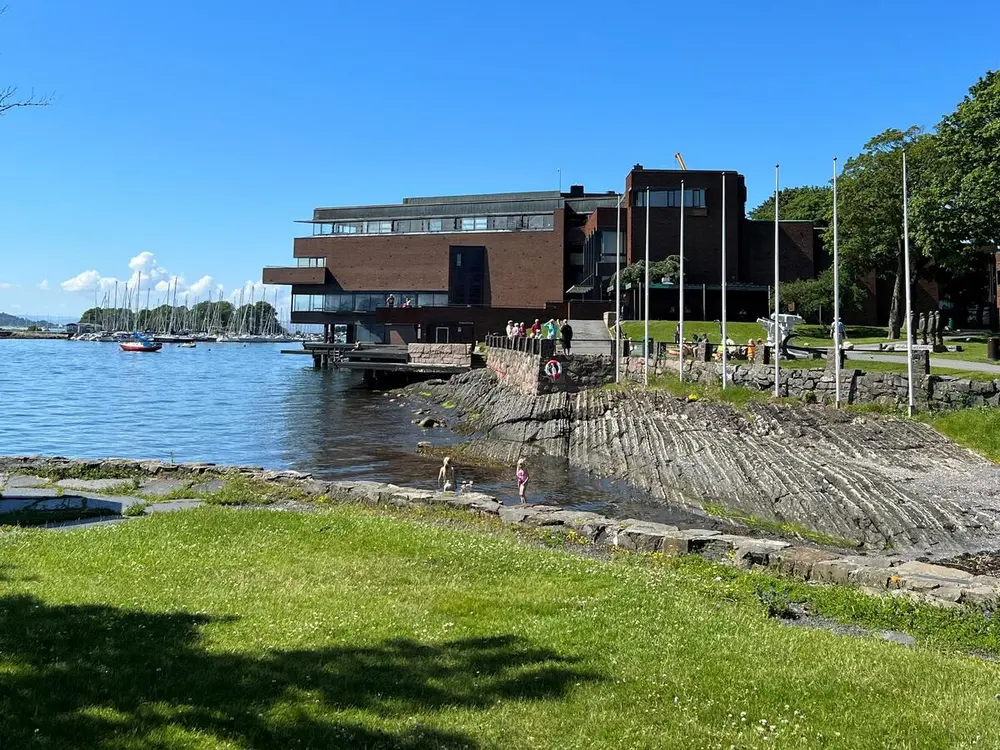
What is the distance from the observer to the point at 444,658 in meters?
6.61

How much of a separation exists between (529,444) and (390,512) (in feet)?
52.8

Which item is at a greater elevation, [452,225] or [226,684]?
[452,225]

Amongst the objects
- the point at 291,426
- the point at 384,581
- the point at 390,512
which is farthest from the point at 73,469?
the point at 291,426

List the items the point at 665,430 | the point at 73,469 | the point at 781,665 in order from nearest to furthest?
the point at 781,665 → the point at 73,469 → the point at 665,430

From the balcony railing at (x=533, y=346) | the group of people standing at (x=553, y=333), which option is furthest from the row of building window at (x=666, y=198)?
the balcony railing at (x=533, y=346)

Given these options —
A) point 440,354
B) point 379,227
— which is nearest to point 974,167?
point 440,354

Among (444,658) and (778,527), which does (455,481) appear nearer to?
(778,527)

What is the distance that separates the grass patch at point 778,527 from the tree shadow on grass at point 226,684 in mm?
12772

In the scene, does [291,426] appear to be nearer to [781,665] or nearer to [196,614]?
[196,614]

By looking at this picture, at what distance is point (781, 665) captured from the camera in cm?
687

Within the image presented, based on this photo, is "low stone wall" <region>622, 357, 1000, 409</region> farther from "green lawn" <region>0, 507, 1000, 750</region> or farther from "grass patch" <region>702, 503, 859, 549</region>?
"green lawn" <region>0, 507, 1000, 750</region>

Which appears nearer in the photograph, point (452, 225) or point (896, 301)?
point (896, 301)

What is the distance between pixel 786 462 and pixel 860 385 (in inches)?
257

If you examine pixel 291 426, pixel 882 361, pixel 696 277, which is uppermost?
pixel 696 277
